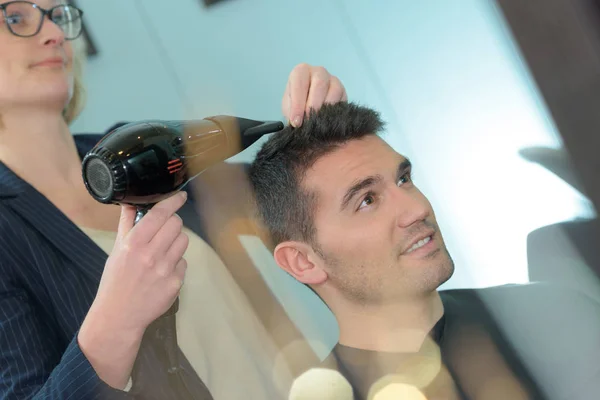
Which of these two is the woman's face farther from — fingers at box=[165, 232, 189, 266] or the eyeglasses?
fingers at box=[165, 232, 189, 266]

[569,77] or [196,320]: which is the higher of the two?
[569,77]

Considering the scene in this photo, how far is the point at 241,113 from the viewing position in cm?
115

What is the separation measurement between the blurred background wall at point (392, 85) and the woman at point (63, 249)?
101mm

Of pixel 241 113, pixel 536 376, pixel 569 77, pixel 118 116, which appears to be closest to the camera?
pixel 569 77

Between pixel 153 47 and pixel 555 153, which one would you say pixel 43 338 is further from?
pixel 555 153

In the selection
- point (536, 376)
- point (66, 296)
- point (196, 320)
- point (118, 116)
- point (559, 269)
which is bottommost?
point (536, 376)

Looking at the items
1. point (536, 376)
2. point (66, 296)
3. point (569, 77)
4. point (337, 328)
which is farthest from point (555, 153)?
point (66, 296)

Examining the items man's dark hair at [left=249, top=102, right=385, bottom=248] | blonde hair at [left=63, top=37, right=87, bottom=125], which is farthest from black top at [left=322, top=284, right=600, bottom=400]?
blonde hair at [left=63, top=37, right=87, bottom=125]

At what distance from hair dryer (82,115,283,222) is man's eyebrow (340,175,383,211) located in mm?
188

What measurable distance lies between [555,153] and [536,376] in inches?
12.7

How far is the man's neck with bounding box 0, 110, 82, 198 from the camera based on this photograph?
1.01m

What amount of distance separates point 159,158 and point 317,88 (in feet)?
1.01

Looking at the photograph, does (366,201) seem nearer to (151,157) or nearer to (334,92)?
(334,92)

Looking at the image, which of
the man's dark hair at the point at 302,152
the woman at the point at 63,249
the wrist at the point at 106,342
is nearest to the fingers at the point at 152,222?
the woman at the point at 63,249
